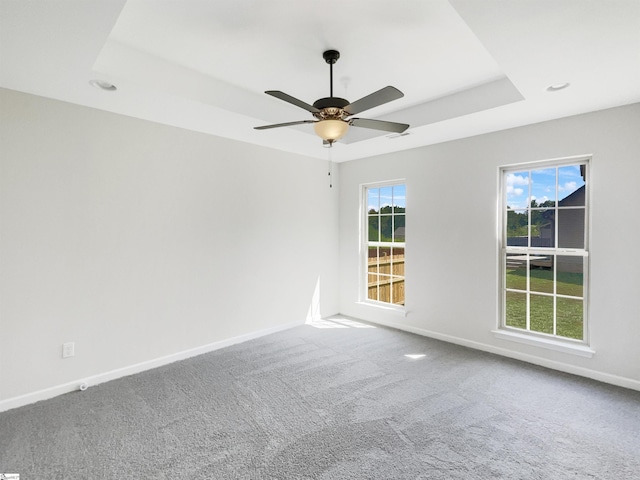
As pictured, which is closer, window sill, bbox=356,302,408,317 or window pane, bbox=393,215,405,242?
window sill, bbox=356,302,408,317

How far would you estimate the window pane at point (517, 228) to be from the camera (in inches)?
140

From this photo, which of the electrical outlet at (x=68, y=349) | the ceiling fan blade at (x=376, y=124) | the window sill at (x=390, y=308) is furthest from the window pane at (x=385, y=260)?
the electrical outlet at (x=68, y=349)

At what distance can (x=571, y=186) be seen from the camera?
10.7ft

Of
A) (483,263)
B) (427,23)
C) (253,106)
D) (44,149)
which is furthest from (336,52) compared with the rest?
(483,263)

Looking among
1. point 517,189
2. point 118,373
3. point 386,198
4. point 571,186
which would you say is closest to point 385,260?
point 386,198

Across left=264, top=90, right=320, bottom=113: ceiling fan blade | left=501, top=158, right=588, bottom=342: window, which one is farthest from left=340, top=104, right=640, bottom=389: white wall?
left=264, top=90, right=320, bottom=113: ceiling fan blade

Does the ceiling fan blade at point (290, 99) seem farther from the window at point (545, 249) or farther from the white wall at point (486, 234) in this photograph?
the window at point (545, 249)

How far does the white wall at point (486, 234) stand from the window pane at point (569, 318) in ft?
0.65

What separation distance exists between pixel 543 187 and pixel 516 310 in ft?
4.45

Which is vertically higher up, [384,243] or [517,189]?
[517,189]

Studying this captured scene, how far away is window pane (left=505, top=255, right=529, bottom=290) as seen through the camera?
358 centimetres

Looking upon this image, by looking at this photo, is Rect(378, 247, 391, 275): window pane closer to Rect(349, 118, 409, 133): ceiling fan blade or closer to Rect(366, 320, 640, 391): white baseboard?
Rect(366, 320, 640, 391): white baseboard

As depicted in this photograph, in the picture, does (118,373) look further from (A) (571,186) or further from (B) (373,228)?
(A) (571,186)

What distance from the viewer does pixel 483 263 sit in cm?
373
